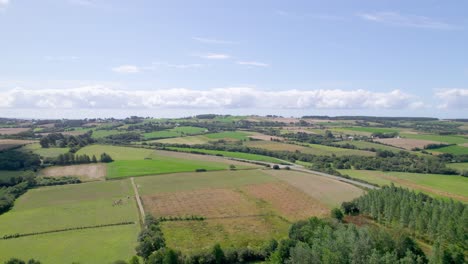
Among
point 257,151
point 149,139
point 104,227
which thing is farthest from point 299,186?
point 149,139

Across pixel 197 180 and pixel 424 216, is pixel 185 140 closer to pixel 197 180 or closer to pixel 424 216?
pixel 197 180

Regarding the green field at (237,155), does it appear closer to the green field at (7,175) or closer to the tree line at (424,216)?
the green field at (7,175)

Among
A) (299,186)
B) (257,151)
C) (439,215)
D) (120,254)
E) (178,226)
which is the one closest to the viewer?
(120,254)

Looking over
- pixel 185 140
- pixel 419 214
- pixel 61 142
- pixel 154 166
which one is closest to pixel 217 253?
pixel 419 214

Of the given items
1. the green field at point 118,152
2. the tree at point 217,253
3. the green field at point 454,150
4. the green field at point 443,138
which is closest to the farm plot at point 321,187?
the tree at point 217,253

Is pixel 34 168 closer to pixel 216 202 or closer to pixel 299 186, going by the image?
pixel 216 202

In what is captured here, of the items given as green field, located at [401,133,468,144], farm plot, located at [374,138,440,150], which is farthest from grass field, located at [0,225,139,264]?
green field, located at [401,133,468,144]

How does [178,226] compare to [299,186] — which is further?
[299,186]
